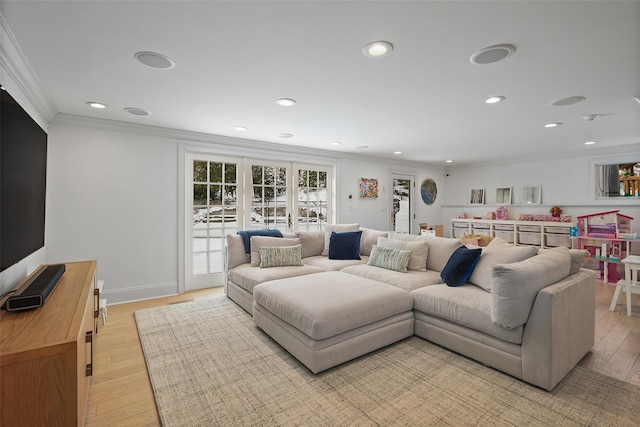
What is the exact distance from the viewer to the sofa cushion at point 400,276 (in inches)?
113

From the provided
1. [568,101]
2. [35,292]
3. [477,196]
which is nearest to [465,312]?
[568,101]

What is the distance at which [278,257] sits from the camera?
365 centimetres

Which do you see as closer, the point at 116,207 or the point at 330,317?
the point at 330,317

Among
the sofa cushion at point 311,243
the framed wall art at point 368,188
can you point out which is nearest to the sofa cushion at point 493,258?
the sofa cushion at point 311,243

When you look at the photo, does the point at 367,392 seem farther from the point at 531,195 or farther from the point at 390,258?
the point at 531,195

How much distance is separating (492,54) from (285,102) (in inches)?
69.7

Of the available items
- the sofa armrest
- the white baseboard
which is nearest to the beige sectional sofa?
the sofa armrest

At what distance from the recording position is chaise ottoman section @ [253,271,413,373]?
2121 millimetres

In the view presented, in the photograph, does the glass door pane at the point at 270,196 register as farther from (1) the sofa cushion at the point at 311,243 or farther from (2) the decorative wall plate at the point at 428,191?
(2) the decorative wall plate at the point at 428,191

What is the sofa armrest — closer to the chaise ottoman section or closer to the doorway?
the chaise ottoman section

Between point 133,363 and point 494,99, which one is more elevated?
point 494,99

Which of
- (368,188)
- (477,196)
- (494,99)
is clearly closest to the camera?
(494,99)

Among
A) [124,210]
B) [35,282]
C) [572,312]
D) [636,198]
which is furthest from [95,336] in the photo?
[636,198]

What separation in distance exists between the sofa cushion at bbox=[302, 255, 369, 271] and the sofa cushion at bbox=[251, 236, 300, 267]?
37 centimetres
